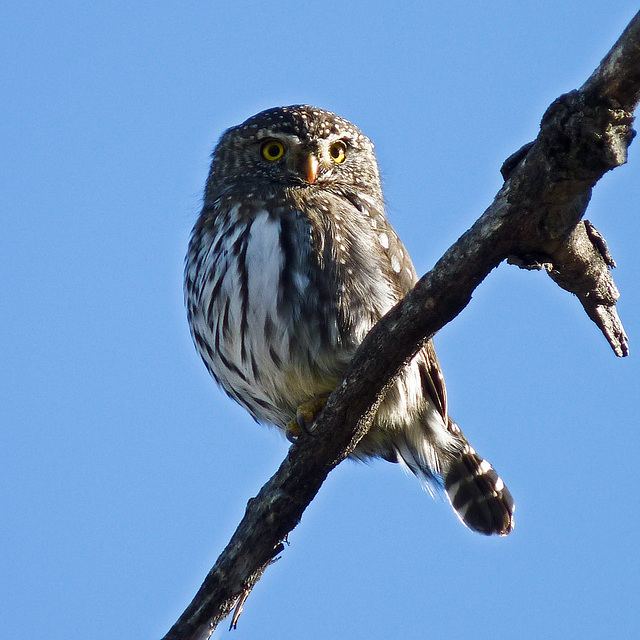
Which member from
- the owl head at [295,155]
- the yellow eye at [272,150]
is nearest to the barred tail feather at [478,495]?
the owl head at [295,155]

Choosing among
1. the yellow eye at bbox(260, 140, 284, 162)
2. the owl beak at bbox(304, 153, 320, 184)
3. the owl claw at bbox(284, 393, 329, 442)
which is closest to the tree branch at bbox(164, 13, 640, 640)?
the owl claw at bbox(284, 393, 329, 442)

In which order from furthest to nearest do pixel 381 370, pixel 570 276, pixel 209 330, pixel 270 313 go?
pixel 209 330
pixel 270 313
pixel 381 370
pixel 570 276

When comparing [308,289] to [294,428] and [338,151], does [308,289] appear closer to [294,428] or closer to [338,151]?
[294,428]

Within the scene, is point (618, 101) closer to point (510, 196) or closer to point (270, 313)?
point (510, 196)

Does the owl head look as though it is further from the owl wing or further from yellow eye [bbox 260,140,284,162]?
the owl wing

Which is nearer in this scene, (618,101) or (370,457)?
(618,101)

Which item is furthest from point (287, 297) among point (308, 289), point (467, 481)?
→ point (467, 481)

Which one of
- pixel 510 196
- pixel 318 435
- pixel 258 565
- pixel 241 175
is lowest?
pixel 258 565

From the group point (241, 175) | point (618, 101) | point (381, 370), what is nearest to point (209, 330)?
point (241, 175)
